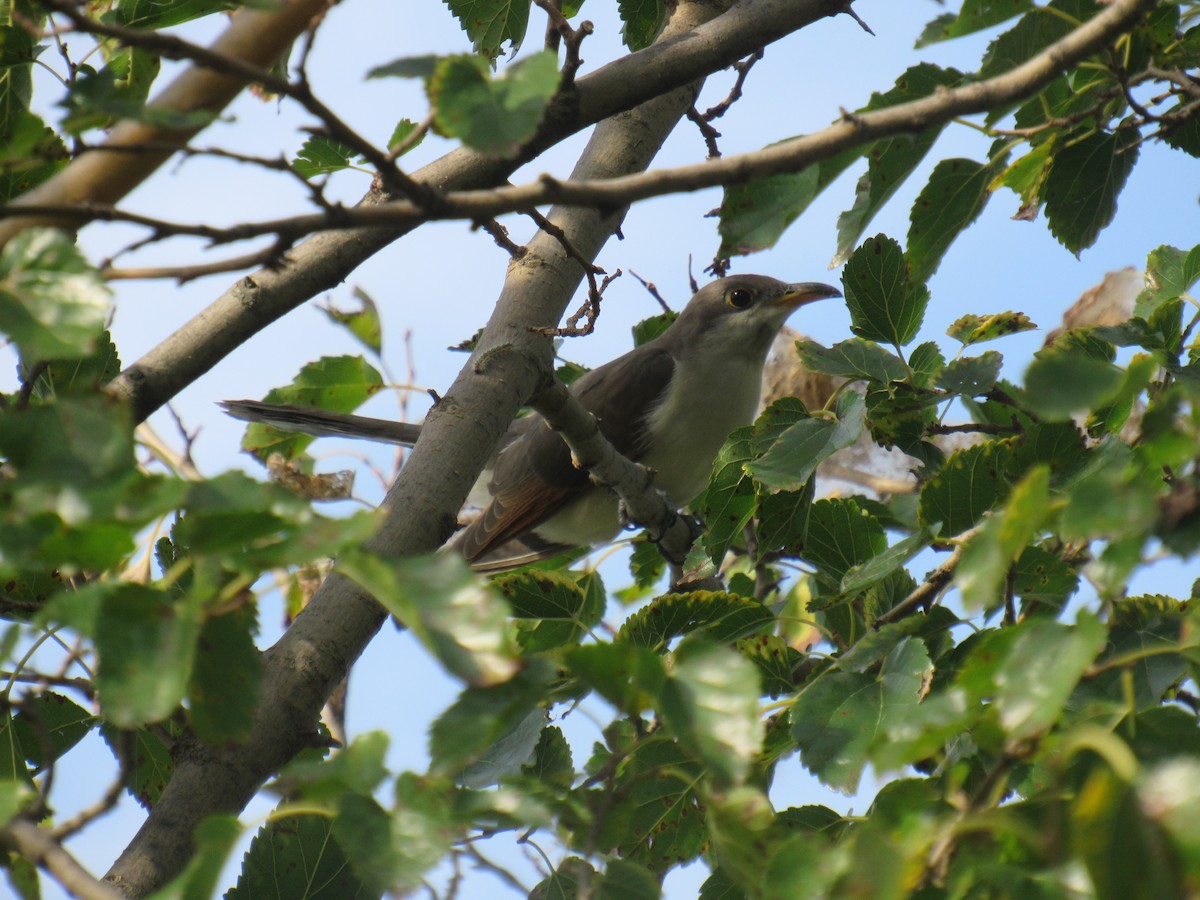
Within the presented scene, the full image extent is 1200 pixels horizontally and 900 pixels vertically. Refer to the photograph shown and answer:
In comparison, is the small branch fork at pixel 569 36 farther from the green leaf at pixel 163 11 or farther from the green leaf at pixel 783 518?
the green leaf at pixel 783 518

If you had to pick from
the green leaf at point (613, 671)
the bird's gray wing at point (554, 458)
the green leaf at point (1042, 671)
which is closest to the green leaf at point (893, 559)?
the green leaf at point (1042, 671)

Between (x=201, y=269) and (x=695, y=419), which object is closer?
(x=201, y=269)

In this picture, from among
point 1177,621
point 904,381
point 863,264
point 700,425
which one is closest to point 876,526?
point 904,381

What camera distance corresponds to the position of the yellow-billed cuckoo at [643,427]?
608cm

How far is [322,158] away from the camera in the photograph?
12.4 ft

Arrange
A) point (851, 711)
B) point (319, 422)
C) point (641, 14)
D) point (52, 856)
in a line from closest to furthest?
1. point (52, 856)
2. point (851, 711)
3. point (641, 14)
4. point (319, 422)

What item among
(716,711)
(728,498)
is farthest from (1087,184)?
(716,711)

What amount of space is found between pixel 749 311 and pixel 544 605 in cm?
355

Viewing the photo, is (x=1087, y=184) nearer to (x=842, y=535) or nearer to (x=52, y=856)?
(x=842, y=535)

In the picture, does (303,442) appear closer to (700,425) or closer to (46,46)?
(700,425)

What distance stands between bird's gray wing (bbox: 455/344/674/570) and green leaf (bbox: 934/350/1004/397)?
9.54 ft

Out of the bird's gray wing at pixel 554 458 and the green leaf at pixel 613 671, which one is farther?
the bird's gray wing at pixel 554 458

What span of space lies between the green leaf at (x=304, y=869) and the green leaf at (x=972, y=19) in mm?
2122

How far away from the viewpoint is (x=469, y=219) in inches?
61.0
